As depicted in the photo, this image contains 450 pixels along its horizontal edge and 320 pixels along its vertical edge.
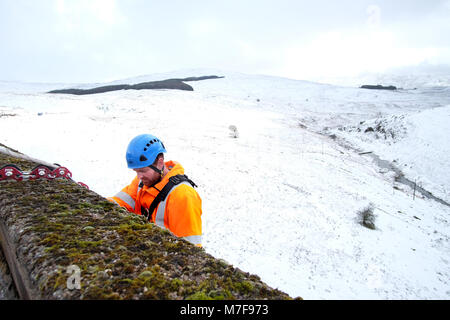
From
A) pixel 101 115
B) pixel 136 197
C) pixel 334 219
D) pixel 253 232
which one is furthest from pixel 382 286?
pixel 101 115

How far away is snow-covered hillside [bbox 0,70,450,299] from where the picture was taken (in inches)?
342

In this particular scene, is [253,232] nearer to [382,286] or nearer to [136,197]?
[382,286]

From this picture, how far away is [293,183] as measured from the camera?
15594 millimetres

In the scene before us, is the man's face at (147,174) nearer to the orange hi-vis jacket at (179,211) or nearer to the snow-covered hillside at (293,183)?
the orange hi-vis jacket at (179,211)

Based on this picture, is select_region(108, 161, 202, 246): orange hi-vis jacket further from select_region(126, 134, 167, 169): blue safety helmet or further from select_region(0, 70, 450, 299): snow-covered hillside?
select_region(0, 70, 450, 299): snow-covered hillside

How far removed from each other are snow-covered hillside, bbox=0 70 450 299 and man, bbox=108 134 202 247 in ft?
18.8

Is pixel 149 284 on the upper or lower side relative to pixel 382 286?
upper

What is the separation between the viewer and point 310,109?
51062 millimetres

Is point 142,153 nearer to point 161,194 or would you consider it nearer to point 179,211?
point 161,194

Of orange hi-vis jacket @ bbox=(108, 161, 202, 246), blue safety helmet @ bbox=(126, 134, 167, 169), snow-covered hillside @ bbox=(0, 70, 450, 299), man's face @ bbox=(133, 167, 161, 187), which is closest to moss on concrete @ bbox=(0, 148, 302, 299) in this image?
orange hi-vis jacket @ bbox=(108, 161, 202, 246)

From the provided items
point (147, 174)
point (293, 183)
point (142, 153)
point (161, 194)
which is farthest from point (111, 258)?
point (293, 183)

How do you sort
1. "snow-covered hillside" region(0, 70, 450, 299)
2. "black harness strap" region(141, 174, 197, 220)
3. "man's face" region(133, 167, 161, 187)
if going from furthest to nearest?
"snow-covered hillside" region(0, 70, 450, 299) < "man's face" region(133, 167, 161, 187) < "black harness strap" region(141, 174, 197, 220)

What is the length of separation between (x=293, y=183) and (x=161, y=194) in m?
13.8
